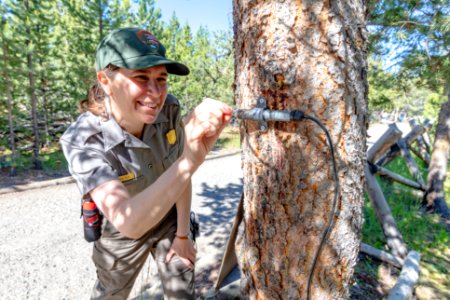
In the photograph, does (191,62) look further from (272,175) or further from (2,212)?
(272,175)

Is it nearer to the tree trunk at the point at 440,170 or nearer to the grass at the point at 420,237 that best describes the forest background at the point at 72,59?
the tree trunk at the point at 440,170

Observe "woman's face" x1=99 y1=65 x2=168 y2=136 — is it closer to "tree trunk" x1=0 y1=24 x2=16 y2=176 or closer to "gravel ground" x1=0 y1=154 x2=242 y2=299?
"gravel ground" x1=0 y1=154 x2=242 y2=299

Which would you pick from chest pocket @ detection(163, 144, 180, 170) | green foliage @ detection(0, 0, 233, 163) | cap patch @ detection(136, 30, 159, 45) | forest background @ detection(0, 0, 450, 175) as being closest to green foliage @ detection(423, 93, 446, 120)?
forest background @ detection(0, 0, 450, 175)

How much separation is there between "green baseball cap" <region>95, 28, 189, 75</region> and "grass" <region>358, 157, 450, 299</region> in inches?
118

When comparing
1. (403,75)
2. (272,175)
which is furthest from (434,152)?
(272,175)

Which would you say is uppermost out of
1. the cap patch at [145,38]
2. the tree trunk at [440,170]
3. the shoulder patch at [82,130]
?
the cap patch at [145,38]

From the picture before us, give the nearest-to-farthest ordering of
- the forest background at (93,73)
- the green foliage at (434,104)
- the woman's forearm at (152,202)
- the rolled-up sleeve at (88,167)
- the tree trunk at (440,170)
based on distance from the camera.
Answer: the woman's forearm at (152,202) → the rolled-up sleeve at (88,167) → the forest background at (93,73) → the tree trunk at (440,170) → the green foliage at (434,104)

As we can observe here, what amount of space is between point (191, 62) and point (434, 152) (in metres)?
12.8

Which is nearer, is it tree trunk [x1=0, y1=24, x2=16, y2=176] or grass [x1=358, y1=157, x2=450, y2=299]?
grass [x1=358, y1=157, x2=450, y2=299]

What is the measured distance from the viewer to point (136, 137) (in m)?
1.71

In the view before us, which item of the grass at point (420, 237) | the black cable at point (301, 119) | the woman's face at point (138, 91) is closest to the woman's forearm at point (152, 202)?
the black cable at point (301, 119)

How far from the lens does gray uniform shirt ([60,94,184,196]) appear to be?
1305 millimetres

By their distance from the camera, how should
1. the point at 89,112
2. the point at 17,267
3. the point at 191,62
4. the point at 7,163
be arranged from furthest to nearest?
the point at 191,62, the point at 7,163, the point at 17,267, the point at 89,112

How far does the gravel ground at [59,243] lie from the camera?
9.85ft
